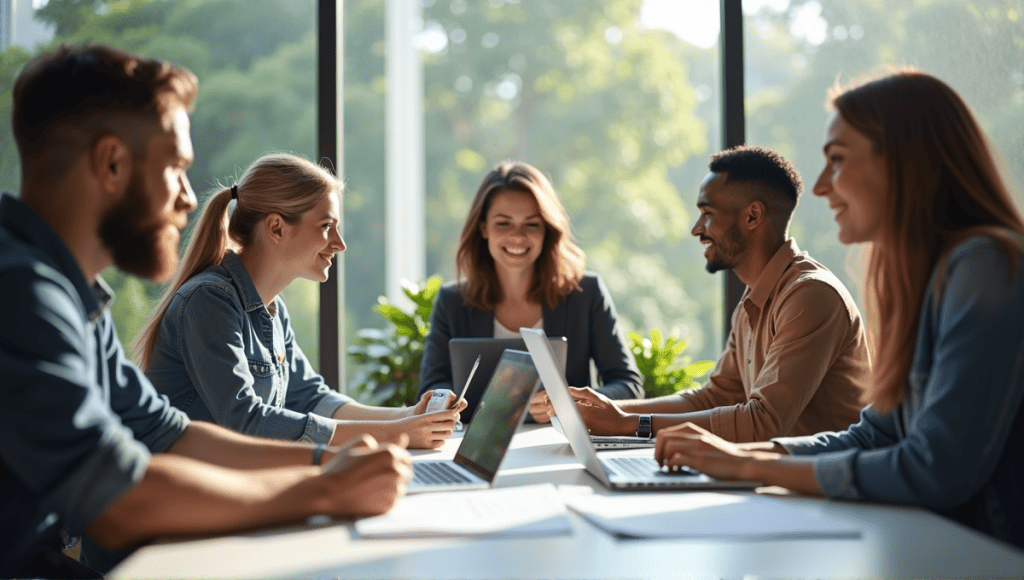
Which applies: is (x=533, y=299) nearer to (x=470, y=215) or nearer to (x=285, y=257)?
(x=470, y=215)

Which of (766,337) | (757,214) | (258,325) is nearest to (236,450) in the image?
(258,325)

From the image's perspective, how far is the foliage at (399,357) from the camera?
3.52 m

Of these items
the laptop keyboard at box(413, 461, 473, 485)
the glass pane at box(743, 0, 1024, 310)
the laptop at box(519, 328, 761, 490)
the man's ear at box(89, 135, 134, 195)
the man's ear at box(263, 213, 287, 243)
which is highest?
the glass pane at box(743, 0, 1024, 310)

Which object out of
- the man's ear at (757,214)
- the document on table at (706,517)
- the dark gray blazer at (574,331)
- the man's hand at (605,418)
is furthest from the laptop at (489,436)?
the dark gray blazer at (574,331)

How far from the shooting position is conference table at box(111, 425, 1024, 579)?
97cm

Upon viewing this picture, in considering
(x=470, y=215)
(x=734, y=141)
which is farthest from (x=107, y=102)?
(x=734, y=141)

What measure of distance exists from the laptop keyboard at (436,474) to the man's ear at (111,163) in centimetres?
72

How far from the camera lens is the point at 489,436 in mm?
1609

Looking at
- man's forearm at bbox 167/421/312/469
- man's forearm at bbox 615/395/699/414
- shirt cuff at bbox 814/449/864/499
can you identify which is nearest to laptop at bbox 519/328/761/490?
shirt cuff at bbox 814/449/864/499

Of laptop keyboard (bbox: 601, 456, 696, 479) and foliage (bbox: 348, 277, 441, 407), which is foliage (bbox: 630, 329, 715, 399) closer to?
foliage (bbox: 348, 277, 441, 407)

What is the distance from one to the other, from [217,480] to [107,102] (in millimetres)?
604

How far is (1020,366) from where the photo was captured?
47.6 inches

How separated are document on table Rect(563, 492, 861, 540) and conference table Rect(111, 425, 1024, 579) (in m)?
0.02

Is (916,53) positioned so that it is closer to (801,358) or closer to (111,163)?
(801,358)
